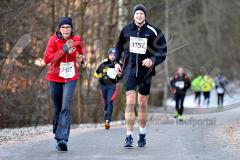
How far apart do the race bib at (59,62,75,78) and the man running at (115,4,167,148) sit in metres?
0.67

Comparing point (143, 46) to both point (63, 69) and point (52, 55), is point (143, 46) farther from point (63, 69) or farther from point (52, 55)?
point (52, 55)

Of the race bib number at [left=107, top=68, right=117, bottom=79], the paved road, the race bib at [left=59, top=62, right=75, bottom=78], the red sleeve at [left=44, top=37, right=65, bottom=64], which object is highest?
the race bib number at [left=107, top=68, right=117, bottom=79]

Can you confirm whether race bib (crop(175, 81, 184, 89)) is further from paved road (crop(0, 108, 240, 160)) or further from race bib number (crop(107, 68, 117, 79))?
paved road (crop(0, 108, 240, 160))

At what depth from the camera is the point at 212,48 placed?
5422cm

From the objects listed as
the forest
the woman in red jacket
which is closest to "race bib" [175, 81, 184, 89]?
the forest

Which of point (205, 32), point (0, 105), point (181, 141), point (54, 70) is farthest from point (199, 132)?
point (205, 32)

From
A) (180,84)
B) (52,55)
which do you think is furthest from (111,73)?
(52,55)

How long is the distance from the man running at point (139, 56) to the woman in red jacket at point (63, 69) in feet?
2.27

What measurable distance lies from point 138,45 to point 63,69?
1.16 m

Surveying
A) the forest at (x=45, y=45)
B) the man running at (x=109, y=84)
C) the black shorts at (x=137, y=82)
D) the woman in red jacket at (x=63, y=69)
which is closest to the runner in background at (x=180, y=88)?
the forest at (x=45, y=45)

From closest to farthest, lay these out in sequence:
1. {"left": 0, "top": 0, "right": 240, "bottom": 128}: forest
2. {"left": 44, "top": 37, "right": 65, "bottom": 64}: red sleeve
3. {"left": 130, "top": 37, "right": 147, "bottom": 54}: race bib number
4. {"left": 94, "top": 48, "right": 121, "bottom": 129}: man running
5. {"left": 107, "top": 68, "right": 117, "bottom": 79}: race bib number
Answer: {"left": 44, "top": 37, "right": 65, "bottom": 64}: red sleeve
{"left": 130, "top": 37, "right": 147, "bottom": 54}: race bib number
{"left": 94, "top": 48, "right": 121, "bottom": 129}: man running
{"left": 107, "top": 68, "right": 117, "bottom": 79}: race bib number
{"left": 0, "top": 0, "right": 240, "bottom": 128}: forest

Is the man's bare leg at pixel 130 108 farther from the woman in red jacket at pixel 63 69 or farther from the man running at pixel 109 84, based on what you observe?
the man running at pixel 109 84

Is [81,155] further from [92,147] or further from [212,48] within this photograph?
[212,48]

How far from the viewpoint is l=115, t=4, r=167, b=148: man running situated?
9719mm
